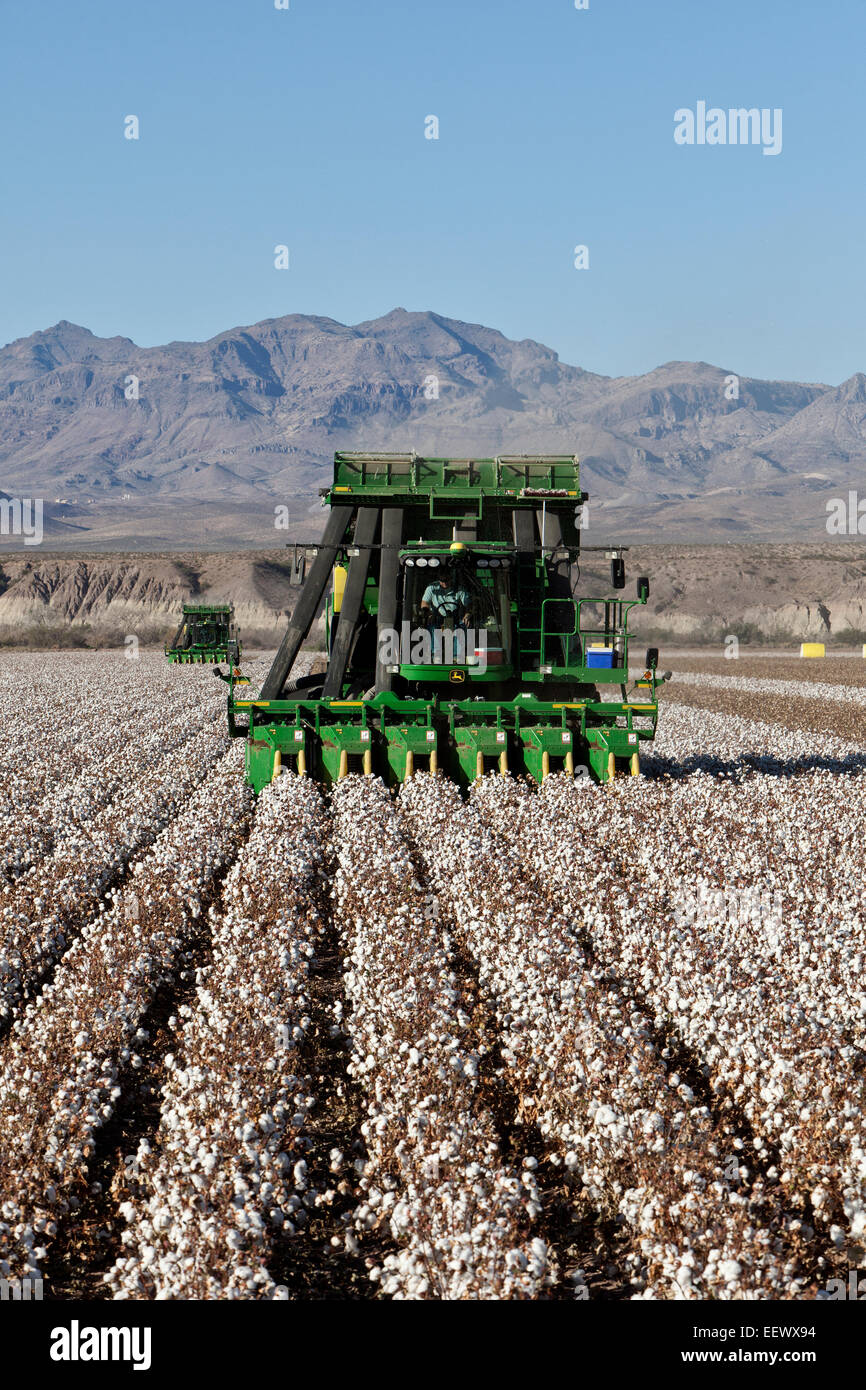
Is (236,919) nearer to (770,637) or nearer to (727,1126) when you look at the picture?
(727,1126)

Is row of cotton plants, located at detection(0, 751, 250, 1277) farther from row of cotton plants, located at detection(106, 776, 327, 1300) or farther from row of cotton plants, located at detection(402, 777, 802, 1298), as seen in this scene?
row of cotton plants, located at detection(402, 777, 802, 1298)

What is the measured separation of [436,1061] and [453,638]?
1189cm

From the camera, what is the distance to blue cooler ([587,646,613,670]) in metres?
18.8

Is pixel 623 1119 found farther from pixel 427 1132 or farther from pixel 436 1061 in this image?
pixel 436 1061

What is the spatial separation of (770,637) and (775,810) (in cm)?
7990

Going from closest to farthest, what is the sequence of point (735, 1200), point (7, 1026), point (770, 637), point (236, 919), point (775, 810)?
point (735, 1200) → point (7, 1026) → point (236, 919) → point (775, 810) → point (770, 637)

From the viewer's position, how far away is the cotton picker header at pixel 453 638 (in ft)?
61.6

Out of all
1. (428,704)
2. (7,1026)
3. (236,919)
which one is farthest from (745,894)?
(428,704)

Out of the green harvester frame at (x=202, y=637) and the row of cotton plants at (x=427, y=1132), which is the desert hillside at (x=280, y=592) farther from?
the row of cotton plants at (x=427, y=1132)

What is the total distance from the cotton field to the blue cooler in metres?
4.10

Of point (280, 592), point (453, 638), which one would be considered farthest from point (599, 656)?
point (280, 592)

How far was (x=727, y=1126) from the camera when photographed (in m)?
7.25

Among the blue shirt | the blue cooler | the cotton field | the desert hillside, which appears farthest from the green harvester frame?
the cotton field

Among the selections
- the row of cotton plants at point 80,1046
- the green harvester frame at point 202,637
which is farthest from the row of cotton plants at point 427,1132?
the green harvester frame at point 202,637
